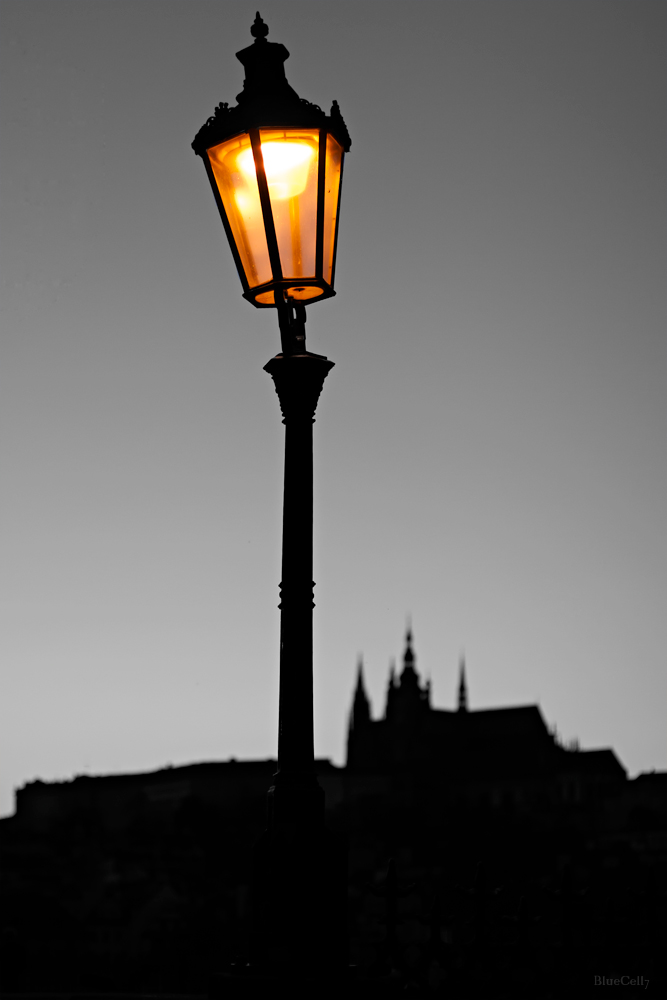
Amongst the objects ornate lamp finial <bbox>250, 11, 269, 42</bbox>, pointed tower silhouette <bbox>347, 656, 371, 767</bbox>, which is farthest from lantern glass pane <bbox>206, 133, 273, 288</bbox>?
pointed tower silhouette <bbox>347, 656, 371, 767</bbox>

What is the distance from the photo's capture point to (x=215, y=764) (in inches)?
6107

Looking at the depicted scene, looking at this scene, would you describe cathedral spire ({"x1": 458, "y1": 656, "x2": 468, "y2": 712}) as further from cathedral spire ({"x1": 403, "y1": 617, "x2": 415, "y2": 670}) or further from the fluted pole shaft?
the fluted pole shaft

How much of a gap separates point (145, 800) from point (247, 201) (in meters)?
155

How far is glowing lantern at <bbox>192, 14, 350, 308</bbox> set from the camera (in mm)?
5699

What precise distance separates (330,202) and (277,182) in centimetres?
25

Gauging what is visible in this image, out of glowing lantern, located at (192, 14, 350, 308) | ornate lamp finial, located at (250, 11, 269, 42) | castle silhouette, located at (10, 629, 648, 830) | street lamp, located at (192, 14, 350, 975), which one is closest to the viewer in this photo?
street lamp, located at (192, 14, 350, 975)

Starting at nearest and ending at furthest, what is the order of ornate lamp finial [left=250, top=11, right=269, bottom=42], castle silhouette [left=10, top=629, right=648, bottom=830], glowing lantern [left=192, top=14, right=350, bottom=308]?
glowing lantern [left=192, top=14, right=350, bottom=308] < ornate lamp finial [left=250, top=11, right=269, bottom=42] < castle silhouette [left=10, top=629, right=648, bottom=830]

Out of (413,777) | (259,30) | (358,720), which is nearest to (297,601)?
(259,30)

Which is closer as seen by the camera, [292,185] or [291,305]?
[292,185]

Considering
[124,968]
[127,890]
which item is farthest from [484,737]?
[124,968]

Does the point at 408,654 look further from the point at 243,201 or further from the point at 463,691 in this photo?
the point at 243,201

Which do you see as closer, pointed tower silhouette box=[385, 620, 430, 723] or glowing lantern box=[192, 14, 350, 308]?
glowing lantern box=[192, 14, 350, 308]

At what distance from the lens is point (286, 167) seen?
226 inches

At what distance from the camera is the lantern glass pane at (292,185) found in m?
5.71
